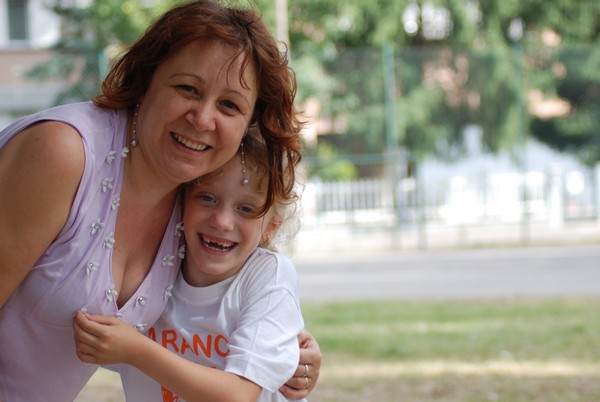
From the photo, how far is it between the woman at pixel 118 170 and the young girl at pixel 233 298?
11 cm

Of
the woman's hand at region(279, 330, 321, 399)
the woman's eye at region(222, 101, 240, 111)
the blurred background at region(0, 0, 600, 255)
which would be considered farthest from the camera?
the blurred background at region(0, 0, 600, 255)

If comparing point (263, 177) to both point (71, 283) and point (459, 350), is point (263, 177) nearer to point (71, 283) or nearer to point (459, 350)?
point (71, 283)

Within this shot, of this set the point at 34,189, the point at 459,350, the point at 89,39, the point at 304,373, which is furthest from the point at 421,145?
the point at 34,189

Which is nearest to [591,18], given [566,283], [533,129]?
[533,129]

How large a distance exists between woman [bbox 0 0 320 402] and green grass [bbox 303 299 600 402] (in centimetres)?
311

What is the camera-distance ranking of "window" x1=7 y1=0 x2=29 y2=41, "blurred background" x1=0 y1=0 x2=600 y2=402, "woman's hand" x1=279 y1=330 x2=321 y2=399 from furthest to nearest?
1. "window" x1=7 y1=0 x2=29 y2=41
2. "blurred background" x1=0 y1=0 x2=600 y2=402
3. "woman's hand" x1=279 y1=330 x2=321 y2=399

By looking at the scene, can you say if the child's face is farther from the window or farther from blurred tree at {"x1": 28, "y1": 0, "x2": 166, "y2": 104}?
the window

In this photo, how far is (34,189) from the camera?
7.30ft

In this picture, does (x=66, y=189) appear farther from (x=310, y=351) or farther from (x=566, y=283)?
(x=566, y=283)

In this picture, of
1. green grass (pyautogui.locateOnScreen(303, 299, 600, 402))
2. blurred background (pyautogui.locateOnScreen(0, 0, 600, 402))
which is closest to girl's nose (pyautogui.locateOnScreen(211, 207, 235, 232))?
green grass (pyautogui.locateOnScreen(303, 299, 600, 402))

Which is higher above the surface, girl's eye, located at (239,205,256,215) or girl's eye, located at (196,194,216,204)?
girl's eye, located at (196,194,216,204)

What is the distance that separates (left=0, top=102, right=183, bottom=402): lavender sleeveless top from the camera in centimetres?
234

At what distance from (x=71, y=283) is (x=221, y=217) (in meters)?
0.44

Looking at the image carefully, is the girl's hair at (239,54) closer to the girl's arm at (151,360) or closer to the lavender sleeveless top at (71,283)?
the lavender sleeveless top at (71,283)
